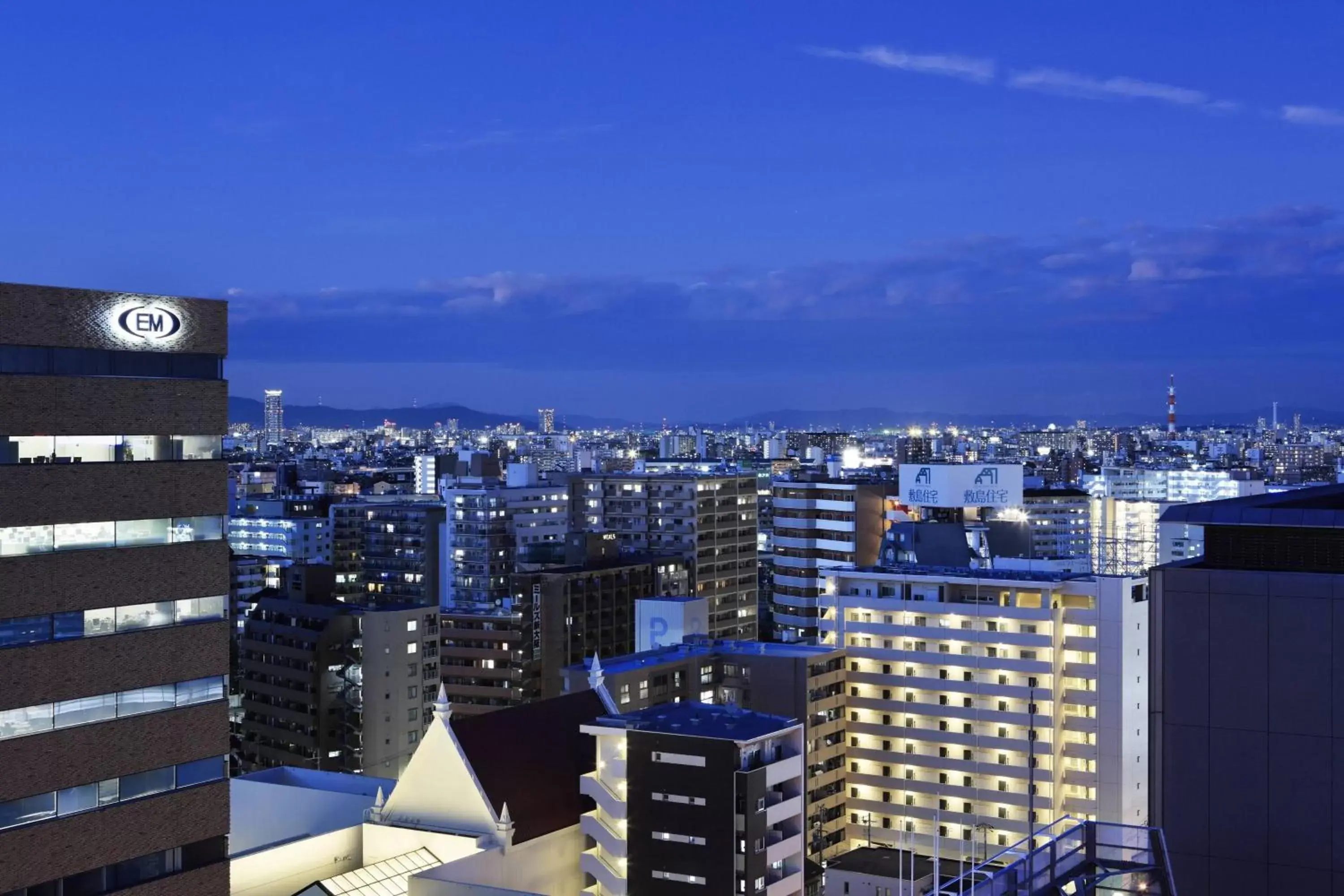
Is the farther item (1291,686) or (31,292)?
(31,292)

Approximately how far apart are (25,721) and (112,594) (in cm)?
216

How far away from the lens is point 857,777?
4866 centimetres

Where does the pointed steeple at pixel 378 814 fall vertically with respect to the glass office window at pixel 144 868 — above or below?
below

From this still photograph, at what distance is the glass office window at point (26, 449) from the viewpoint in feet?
64.8

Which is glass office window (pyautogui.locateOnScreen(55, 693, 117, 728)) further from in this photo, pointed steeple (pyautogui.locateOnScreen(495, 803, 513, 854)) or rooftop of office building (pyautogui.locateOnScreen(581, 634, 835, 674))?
rooftop of office building (pyautogui.locateOnScreen(581, 634, 835, 674))

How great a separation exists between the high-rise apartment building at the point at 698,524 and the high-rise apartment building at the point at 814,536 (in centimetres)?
379

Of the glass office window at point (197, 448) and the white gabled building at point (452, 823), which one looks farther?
the white gabled building at point (452, 823)

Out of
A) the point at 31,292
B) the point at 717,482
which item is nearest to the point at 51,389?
the point at 31,292

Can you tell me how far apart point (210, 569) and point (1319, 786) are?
1675cm

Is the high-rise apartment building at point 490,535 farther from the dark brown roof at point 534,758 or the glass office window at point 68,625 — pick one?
the glass office window at point 68,625

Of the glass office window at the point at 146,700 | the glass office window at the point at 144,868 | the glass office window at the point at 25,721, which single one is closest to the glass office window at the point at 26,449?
the glass office window at the point at 25,721

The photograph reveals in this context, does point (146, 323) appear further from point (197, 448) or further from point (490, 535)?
point (490, 535)

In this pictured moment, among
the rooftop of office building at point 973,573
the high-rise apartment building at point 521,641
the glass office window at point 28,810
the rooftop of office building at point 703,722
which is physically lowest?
the high-rise apartment building at point 521,641

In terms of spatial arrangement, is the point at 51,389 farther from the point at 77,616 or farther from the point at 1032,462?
the point at 1032,462
